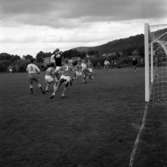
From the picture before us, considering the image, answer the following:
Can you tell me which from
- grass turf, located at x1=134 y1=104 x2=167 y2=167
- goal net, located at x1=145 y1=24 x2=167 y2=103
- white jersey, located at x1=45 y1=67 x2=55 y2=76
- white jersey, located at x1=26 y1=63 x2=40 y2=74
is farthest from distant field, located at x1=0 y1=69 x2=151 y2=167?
white jersey, located at x1=26 y1=63 x2=40 y2=74

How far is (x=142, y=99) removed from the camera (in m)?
11.9

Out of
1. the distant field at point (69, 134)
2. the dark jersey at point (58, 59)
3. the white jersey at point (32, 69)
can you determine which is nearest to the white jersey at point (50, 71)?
the dark jersey at point (58, 59)

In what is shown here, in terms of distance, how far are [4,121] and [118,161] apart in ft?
15.2

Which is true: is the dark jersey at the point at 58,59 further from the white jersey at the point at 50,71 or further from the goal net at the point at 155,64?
the goal net at the point at 155,64

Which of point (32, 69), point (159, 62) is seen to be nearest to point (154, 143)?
point (32, 69)

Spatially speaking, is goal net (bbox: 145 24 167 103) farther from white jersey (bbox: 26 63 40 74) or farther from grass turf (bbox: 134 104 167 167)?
white jersey (bbox: 26 63 40 74)

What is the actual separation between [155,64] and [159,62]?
1694mm

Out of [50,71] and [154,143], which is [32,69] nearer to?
[50,71]

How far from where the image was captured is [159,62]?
1977 centimetres

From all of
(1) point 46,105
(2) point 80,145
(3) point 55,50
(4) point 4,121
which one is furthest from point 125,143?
(3) point 55,50

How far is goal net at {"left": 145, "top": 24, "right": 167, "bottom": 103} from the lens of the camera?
11.5m

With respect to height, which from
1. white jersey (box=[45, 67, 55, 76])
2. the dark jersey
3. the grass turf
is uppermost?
the dark jersey

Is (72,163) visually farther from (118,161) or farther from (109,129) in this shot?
(109,129)

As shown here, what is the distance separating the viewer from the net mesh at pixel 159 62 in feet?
40.9
